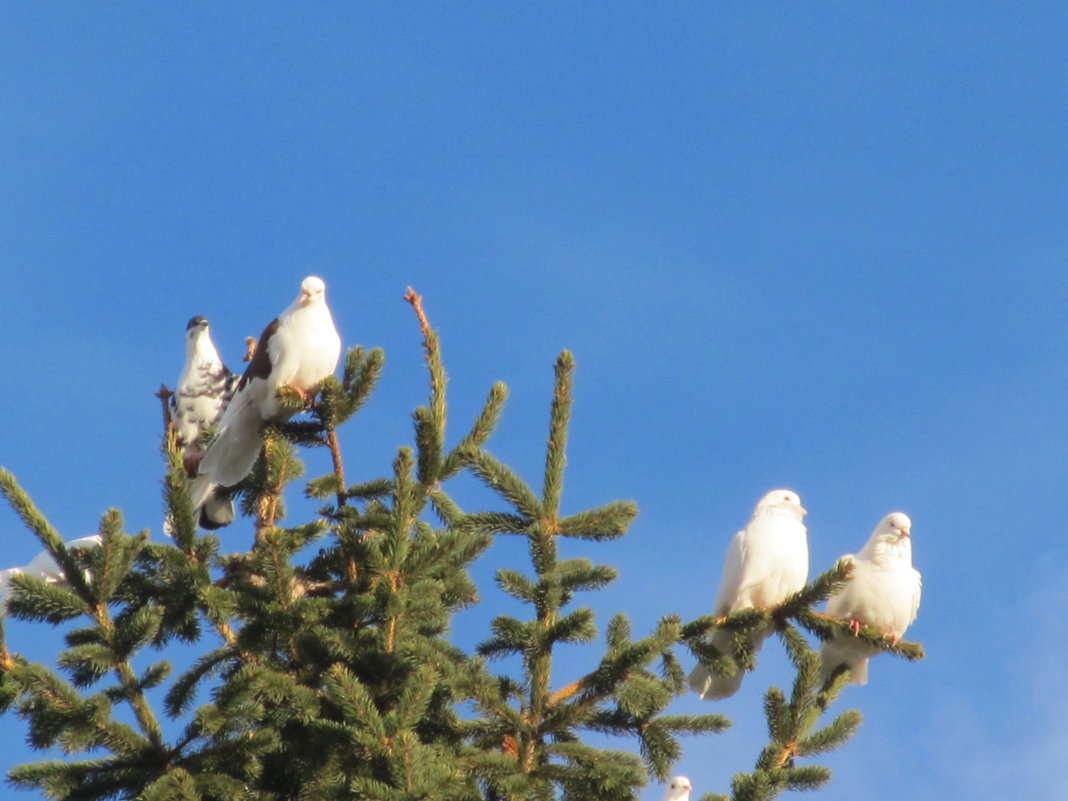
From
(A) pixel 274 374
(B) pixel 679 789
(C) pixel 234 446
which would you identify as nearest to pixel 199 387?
(C) pixel 234 446

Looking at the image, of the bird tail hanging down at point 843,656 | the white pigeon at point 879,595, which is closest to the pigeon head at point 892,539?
the white pigeon at point 879,595

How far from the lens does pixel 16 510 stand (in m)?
4.95

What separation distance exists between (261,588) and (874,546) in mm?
3175

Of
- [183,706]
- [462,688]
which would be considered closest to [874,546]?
[462,688]

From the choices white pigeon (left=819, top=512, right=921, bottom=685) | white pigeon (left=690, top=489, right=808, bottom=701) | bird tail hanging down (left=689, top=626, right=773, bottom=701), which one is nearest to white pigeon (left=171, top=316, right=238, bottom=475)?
white pigeon (left=690, top=489, right=808, bottom=701)

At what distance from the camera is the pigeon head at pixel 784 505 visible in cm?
731

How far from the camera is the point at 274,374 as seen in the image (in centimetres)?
664

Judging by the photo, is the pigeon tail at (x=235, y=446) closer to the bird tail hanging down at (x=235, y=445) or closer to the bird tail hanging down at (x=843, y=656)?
the bird tail hanging down at (x=235, y=445)

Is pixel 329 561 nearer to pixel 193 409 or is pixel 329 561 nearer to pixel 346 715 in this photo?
pixel 346 715

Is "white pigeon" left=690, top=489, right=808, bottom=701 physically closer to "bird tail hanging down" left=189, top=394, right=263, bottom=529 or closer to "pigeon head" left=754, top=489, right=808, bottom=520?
"pigeon head" left=754, top=489, right=808, bottom=520

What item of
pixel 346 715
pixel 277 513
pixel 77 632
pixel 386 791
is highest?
pixel 277 513

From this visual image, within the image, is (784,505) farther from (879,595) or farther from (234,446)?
(234,446)

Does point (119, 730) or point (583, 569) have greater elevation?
point (583, 569)

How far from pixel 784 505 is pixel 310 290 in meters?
2.45
